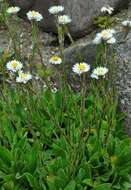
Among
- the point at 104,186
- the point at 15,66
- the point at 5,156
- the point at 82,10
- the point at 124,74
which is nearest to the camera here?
the point at 15,66

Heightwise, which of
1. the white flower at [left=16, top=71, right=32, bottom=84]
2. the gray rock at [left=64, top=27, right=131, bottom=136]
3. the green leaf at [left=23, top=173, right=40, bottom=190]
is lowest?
the green leaf at [left=23, top=173, right=40, bottom=190]

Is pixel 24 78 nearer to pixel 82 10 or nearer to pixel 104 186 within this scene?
pixel 104 186

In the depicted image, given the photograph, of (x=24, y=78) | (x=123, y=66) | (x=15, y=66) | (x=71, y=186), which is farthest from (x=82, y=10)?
(x=71, y=186)

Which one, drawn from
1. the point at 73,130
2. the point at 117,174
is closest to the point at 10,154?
the point at 73,130

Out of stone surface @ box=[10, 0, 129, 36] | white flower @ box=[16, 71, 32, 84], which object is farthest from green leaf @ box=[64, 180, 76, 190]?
stone surface @ box=[10, 0, 129, 36]

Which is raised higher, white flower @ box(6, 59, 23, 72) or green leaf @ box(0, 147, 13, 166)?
white flower @ box(6, 59, 23, 72)

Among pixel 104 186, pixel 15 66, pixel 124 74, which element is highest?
pixel 15 66

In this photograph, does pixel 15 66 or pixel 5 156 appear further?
pixel 5 156

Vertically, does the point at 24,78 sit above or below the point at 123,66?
above

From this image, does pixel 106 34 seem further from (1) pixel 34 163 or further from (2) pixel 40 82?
(2) pixel 40 82

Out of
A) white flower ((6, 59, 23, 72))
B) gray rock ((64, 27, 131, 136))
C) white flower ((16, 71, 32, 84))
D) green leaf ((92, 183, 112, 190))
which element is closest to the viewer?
A: white flower ((16, 71, 32, 84))

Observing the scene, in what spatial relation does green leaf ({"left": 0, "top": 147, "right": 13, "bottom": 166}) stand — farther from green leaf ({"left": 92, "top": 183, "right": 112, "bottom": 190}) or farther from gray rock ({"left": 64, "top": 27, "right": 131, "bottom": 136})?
gray rock ({"left": 64, "top": 27, "right": 131, "bottom": 136})

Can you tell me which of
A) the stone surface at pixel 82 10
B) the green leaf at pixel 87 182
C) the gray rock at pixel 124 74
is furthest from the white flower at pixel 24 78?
the stone surface at pixel 82 10
